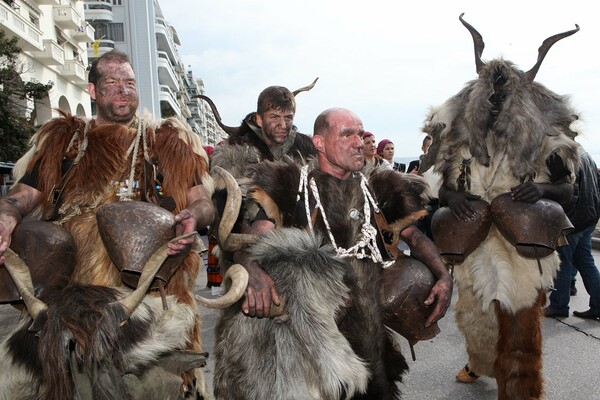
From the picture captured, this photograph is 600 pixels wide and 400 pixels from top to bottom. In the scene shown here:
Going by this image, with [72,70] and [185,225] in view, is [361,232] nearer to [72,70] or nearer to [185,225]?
[185,225]

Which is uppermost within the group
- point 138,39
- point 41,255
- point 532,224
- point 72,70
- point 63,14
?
point 138,39

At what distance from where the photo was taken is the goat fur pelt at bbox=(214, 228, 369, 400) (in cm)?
229

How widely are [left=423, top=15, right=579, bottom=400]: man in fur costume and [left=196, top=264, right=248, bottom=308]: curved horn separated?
1616mm

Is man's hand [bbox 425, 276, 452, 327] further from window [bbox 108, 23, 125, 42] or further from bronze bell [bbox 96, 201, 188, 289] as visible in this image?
window [bbox 108, 23, 125, 42]

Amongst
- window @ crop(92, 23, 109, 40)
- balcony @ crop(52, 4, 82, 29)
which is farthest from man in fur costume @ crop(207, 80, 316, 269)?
window @ crop(92, 23, 109, 40)

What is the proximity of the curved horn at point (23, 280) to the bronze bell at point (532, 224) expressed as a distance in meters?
2.61

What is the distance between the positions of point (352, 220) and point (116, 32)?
47.3 meters

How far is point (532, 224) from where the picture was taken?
10.00 ft

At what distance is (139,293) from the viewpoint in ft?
7.07

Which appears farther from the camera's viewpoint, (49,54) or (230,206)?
(49,54)

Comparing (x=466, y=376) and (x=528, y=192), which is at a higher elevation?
(x=528, y=192)

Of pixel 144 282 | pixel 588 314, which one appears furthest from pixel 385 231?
pixel 588 314

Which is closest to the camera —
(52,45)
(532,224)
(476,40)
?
(532,224)

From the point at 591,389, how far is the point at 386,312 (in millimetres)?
2132
